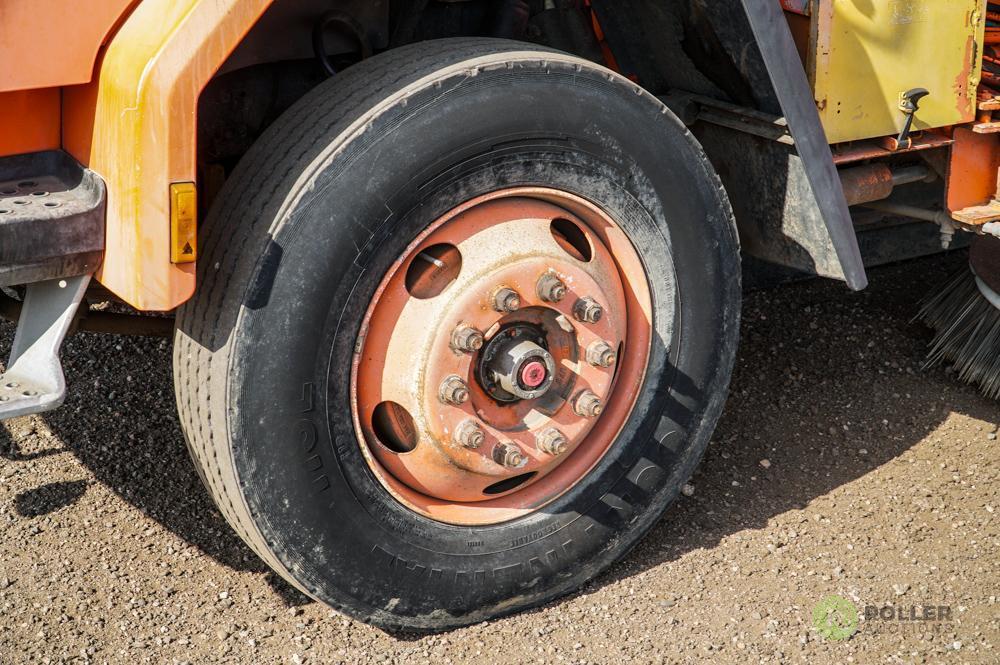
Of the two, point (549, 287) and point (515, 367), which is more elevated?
point (549, 287)

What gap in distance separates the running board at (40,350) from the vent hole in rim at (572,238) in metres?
1.01

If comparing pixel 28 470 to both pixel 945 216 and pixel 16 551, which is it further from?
pixel 945 216

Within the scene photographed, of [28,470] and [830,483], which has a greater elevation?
[830,483]

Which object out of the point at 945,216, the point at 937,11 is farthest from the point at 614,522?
the point at 937,11

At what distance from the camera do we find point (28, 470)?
3.07 meters

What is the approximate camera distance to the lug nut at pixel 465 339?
2289mm

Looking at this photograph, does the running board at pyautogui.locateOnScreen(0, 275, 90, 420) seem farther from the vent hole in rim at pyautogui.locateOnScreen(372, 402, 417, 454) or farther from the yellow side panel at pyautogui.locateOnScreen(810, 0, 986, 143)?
the yellow side panel at pyautogui.locateOnScreen(810, 0, 986, 143)

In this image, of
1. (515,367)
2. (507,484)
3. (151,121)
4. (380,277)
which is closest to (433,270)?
(380,277)

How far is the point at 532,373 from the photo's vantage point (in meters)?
2.36

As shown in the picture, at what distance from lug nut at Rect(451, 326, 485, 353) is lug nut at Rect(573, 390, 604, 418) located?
1.00ft

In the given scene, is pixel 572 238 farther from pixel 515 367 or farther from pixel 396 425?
pixel 396 425

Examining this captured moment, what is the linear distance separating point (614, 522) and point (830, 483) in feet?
2.72

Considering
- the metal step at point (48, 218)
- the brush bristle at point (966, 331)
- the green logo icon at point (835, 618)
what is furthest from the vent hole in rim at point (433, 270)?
the brush bristle at point (966, 331)

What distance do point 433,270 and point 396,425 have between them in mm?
339
